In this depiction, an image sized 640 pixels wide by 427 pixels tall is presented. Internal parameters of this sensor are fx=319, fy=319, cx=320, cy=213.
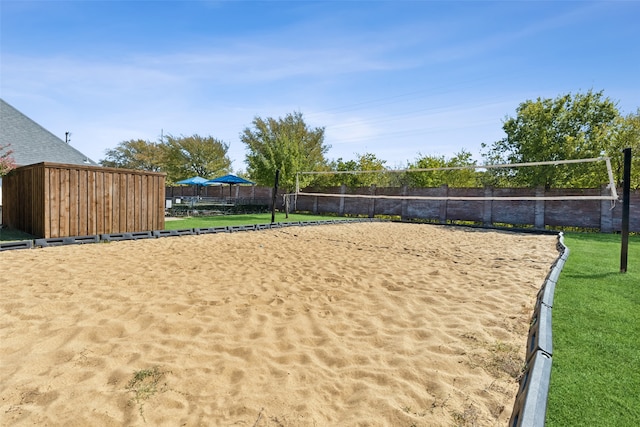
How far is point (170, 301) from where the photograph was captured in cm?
328

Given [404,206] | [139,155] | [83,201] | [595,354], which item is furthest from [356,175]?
[139,155]

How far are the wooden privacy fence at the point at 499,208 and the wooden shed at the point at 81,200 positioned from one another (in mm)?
12510

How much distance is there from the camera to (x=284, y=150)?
16.4 m

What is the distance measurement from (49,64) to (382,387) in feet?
43.1

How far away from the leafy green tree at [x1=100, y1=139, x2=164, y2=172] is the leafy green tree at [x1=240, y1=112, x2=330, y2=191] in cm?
1079

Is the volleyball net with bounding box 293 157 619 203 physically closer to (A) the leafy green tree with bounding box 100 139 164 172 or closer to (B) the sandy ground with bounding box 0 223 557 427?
(B) the sandy ground with bounding box 0 223 557 427

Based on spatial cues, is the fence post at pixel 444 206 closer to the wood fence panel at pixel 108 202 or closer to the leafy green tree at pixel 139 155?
the wood fence panel at pixel 108 202

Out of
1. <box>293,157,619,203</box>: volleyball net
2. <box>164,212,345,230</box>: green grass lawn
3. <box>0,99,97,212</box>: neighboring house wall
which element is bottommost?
<box>164,212,345,230</box>: green grass lawn

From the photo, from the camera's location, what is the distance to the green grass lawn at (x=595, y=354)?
5.43 ft

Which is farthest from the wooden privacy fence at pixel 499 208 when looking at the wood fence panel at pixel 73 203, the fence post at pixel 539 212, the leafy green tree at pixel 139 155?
the leafy green tree at pixel 139 155

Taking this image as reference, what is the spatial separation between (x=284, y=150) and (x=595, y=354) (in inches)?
600

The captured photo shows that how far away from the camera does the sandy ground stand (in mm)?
1693

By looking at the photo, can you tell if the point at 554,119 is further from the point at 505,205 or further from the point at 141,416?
the point at 141,416

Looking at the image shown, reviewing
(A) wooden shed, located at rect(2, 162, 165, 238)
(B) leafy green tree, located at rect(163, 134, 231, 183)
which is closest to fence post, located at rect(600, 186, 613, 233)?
(A) wooden shed, located at rect(2, 162, 165, 238)
